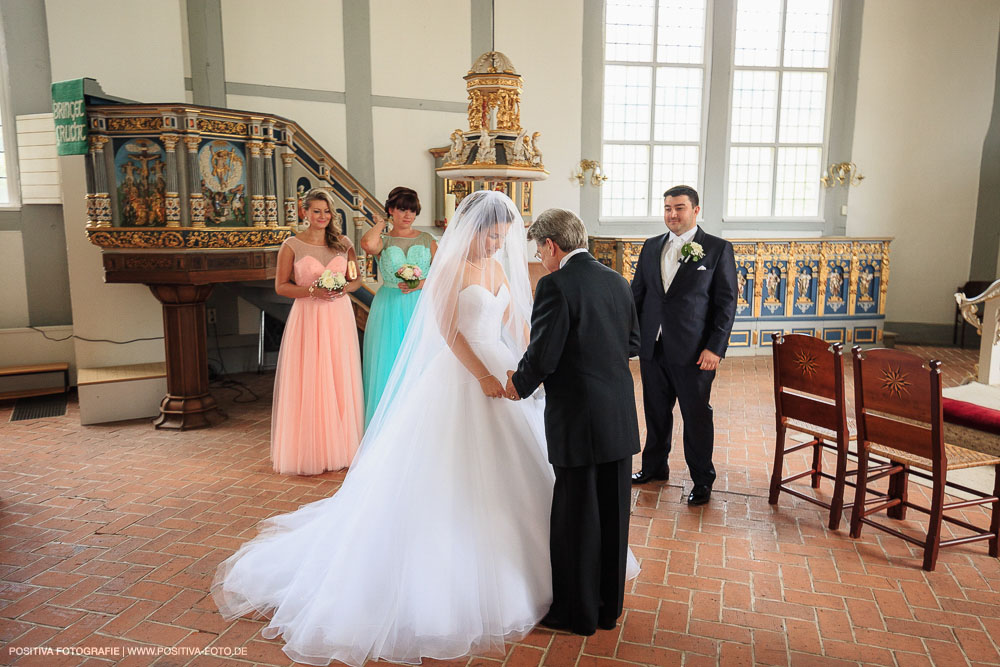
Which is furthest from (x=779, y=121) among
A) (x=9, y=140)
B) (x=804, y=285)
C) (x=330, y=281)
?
(x=9, y=140)

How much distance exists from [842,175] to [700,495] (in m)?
8.42

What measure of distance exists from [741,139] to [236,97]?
7.74 meters

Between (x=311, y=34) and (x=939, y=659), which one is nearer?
(x=939, y=659)

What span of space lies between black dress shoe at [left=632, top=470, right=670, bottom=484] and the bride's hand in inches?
83.5

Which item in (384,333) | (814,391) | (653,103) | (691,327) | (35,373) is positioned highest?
(653,103)

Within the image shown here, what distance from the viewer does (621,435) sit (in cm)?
290

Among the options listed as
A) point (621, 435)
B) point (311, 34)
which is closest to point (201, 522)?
point (621, 435)

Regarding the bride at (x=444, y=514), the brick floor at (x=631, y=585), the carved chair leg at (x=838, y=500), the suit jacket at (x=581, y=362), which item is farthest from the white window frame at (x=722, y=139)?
the suit jacket at (x=581, y=362)

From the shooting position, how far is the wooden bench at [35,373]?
727 centimetres

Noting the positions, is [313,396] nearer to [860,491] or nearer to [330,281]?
[330,281]

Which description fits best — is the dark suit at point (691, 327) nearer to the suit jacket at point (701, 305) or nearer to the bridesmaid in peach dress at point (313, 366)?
the suit jacket at point (701, 305)

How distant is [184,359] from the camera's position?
627cm

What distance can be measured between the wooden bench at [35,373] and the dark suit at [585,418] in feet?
21.9

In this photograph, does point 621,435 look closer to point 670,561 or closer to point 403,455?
point 403,455
